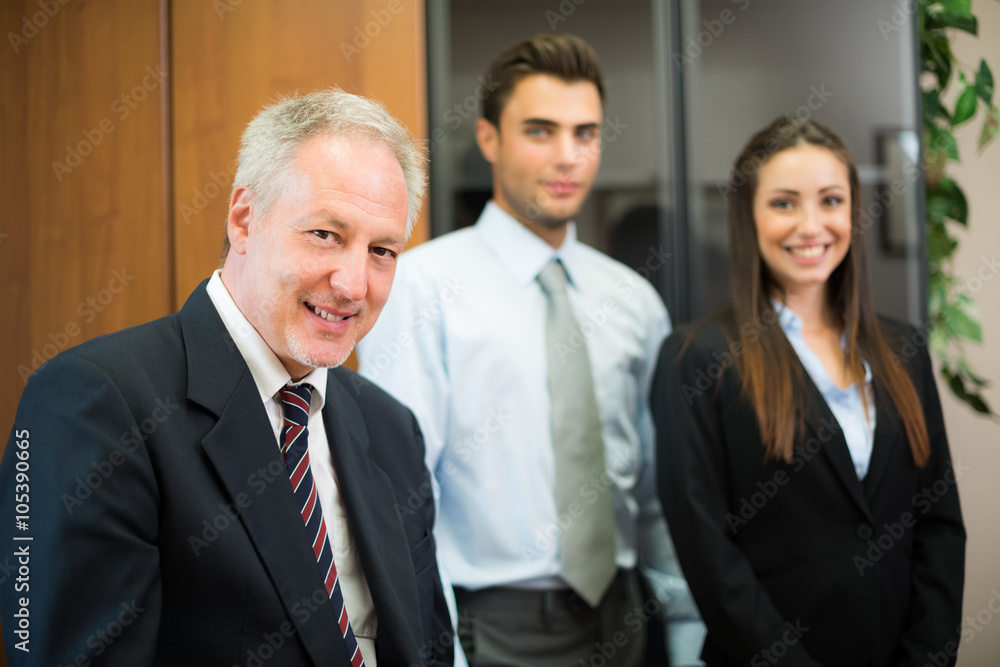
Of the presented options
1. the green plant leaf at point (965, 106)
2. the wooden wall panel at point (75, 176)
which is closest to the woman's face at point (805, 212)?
the green plant leaf at point (965, 106)

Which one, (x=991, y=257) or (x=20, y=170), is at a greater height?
(x=20, y=170)

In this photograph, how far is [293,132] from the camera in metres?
1.19

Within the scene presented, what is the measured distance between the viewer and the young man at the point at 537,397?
1.90 meters

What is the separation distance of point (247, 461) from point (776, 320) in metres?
1.32

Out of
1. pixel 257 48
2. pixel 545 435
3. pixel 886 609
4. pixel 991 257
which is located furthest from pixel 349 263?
pixel 991 257

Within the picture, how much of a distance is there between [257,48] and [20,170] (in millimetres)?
640

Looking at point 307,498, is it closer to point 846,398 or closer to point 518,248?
point 518,248

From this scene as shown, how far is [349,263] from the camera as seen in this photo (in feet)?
3.89

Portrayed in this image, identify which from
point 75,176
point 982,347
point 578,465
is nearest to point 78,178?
point 75,176

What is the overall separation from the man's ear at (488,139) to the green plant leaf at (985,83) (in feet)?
5.67

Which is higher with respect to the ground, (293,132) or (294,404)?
(293,132)

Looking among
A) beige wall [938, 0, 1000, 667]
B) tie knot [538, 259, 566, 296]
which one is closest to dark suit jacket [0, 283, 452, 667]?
tie knot [538, 259, 566, 296]

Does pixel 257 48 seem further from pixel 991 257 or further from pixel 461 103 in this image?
pixel 991 257

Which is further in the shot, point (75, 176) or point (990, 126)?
point (990, 126)
